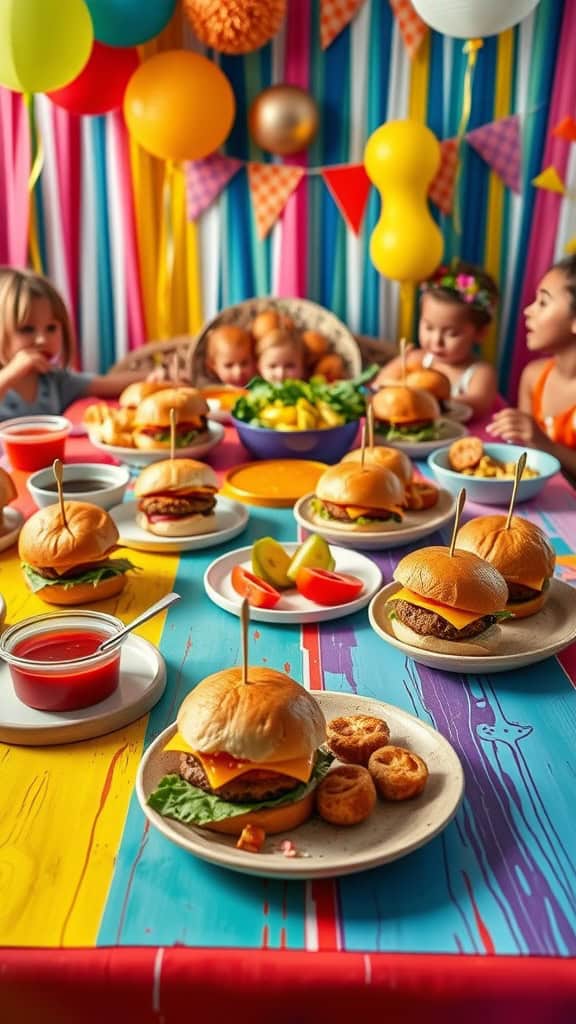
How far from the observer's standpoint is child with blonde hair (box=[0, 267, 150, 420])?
2873mm

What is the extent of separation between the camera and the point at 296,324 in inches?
144

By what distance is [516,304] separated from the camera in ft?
13.4

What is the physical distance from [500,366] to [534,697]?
120 inches

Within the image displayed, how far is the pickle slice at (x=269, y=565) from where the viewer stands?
5.66ft

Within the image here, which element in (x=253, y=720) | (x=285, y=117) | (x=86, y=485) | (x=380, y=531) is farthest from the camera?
(x=285, y=117)

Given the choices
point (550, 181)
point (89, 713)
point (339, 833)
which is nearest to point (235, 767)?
point (339, 833)

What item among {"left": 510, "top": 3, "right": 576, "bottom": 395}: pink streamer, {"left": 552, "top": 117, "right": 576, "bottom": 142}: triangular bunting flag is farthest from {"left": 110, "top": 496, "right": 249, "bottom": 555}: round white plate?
{"left": 552, "top": 117, "right": 576, "bottom": 142}: triangular bunting flag

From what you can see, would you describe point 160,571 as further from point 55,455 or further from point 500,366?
→ point 500,366

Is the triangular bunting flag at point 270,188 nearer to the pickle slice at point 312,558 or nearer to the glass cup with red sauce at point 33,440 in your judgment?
the glass cup with red sauce at point 33,440

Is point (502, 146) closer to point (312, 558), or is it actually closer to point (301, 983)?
point (312, 558)

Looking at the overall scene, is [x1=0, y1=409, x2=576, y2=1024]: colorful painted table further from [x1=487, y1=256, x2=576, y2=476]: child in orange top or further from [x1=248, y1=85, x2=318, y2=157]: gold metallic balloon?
[x1=248, y1=85, x2=318, y2=157]: gold metallic balloon

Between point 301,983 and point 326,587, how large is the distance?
84cm

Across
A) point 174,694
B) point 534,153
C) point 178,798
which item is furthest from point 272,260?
point 178,798

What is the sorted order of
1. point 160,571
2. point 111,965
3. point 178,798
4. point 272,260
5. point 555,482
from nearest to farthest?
point 111,965
point 178,798
point 160,571
point 555,482
point 272,260
